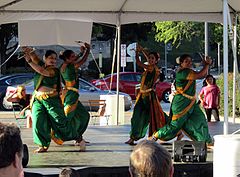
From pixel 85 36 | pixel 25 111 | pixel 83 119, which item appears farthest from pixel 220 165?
pixel 25 111

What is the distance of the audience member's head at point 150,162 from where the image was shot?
288cm

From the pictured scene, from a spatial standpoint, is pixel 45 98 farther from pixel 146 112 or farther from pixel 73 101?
pixel 146 112

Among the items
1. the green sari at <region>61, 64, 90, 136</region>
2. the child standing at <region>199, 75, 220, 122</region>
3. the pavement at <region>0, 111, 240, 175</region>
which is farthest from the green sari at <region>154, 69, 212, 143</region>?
the child standing at <region>199, 75, 220, 122</region>

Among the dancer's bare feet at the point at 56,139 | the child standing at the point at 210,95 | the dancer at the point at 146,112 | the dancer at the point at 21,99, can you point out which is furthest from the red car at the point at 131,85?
the dancer's bare feet at the point at 56,139

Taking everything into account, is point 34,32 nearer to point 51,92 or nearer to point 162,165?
point 51,92

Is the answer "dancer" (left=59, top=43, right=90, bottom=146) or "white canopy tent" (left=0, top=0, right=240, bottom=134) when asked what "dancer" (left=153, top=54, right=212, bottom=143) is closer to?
"dancer" (left=59, top=43, right=90, bottom=146)

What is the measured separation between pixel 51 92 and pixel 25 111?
403 centimetres

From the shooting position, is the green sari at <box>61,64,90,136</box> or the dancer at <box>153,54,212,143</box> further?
the green sari at <box>61,64,90,136</box>

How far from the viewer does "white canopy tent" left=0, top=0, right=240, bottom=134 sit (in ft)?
32.1

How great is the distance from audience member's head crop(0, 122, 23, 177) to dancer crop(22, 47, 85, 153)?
17.7 feet

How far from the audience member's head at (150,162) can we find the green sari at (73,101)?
5818 mm

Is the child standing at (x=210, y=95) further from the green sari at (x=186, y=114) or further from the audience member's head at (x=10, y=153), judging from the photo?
the audience member's head at (x=10, y=153)

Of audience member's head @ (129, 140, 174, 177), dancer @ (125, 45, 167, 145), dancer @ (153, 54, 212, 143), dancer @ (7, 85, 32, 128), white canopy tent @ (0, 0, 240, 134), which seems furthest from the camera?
dancer @ (7, 85, 32, 128)

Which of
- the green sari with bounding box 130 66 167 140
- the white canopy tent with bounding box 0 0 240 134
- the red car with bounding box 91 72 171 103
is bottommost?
the green sari with bounding box 130 66 167 140
